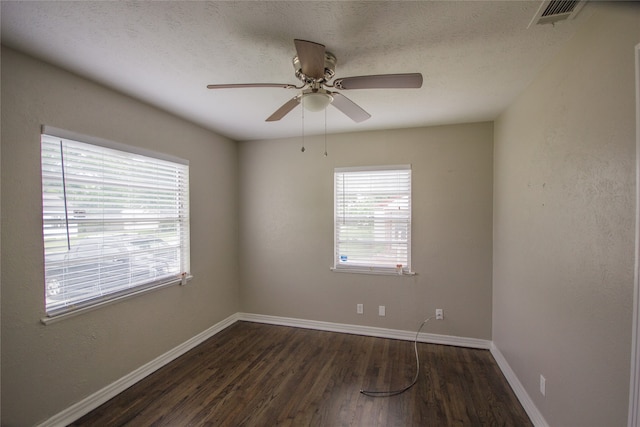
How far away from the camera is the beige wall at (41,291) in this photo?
160 centimetres

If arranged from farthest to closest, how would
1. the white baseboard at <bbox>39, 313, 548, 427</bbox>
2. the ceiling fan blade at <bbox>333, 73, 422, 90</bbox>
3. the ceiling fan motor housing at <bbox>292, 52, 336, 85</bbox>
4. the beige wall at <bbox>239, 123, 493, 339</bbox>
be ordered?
the beige wall at <bbox>239, 123, 493, 339</bbox>, the white baseboard at <bbox>39, 313, 548, 427</bbox>, the ceiling fan motor housing at <bbox>292, 52, 336, 85</bbox>, the ceiling fan blade at <bbox>333, 73, 422, 90</bbox>

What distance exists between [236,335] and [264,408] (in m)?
1.38

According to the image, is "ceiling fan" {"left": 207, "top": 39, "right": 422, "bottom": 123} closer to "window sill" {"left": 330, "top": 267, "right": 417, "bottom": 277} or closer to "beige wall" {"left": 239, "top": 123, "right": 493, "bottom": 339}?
"beige wall" {"left": 239, "top": 123, "right": 493, "bottom": 339}

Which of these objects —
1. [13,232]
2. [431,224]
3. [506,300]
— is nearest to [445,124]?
[431,224]

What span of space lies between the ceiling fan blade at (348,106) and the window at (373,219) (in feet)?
4.15

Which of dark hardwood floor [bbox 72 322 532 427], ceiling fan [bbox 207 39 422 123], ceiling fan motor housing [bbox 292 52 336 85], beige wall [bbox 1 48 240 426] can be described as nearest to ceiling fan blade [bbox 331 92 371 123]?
ceiling fan [bbox 207 39 422 123]

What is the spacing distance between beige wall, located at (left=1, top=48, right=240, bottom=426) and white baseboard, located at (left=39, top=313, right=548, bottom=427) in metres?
0.06

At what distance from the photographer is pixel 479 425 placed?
1.86 m

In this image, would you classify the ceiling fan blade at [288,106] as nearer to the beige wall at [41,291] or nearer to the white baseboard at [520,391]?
the beige wall at [41,291]

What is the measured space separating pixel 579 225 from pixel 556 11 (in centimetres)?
107

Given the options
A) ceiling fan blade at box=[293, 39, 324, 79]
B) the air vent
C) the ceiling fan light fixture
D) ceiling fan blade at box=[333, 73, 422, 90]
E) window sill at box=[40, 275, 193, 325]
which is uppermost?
the air vent

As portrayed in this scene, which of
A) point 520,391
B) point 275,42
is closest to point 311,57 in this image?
point 275,42

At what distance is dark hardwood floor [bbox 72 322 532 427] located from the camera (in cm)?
193

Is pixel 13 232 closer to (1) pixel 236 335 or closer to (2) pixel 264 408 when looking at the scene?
(2) pixel 264 408
